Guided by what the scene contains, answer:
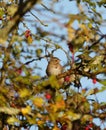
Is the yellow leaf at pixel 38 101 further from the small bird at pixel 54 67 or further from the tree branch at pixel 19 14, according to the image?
the small bird at pixel 54 67

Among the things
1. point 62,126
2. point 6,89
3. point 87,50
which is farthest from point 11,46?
point 62,126

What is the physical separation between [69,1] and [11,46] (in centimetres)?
104

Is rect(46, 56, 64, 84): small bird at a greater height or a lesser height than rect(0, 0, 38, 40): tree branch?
lesser

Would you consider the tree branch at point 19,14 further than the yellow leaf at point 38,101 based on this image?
No

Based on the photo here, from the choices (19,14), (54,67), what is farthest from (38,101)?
(54,67)

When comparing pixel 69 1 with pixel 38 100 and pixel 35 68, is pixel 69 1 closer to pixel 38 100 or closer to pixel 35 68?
pixel 35 68

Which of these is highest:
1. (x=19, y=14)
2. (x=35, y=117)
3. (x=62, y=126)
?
(x=19, y=14)

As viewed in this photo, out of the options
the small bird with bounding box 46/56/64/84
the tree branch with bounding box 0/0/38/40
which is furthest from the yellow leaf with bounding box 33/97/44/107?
the small bird with bounding box 46/56/64/84

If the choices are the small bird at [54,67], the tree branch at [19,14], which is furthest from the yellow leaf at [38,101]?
the small bird at [54,67]

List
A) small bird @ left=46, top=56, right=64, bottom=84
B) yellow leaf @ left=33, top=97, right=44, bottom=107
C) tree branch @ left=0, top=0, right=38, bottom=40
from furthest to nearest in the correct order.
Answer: small bird @ left=46, top=56, right=64, bottom=84 → yellow leaf @ left=33, top=97, right=44, bottom=107 → tree branch @ left=0, top=0, right=38, bottom=40

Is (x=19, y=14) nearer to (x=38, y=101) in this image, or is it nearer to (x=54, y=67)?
(x=38, y=101)

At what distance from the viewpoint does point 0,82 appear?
11.4 feet

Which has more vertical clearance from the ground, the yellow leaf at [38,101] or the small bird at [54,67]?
the small bird at [54,67]

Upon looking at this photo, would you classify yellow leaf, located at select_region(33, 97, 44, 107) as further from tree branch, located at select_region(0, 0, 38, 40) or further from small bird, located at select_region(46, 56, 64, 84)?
small bird, located at select_region(46, 56, 64, 84)
